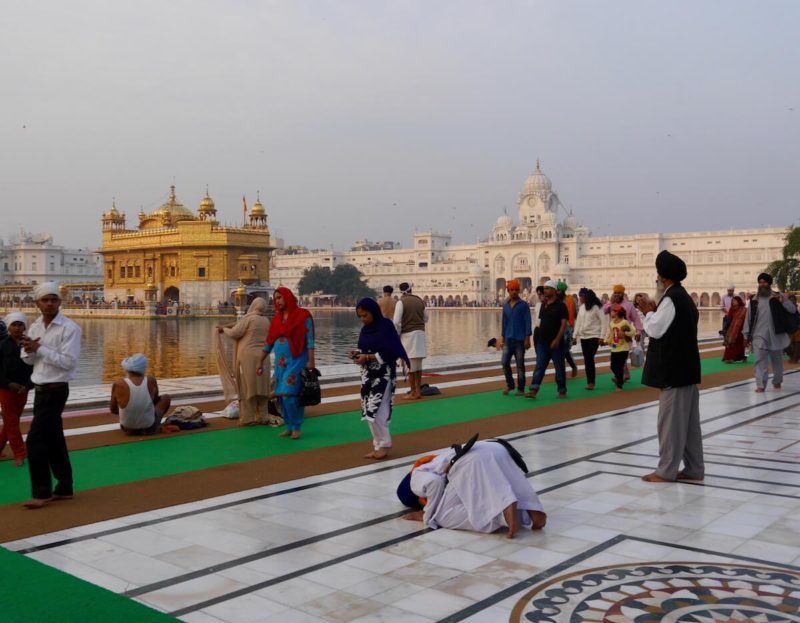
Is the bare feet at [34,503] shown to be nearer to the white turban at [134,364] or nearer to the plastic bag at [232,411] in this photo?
the white turban at [134,364]

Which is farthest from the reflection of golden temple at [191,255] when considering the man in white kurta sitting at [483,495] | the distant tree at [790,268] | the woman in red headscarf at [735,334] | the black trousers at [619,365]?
the man in white kurta sitting at [483,495]

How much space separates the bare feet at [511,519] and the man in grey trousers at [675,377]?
1.56 meters

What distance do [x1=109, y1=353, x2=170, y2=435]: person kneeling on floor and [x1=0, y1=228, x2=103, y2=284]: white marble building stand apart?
91.3 metres

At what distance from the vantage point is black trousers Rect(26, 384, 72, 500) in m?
4.52

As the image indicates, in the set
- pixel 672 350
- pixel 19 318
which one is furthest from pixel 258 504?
pixel 672 350

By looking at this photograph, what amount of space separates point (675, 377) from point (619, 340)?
5.14 m

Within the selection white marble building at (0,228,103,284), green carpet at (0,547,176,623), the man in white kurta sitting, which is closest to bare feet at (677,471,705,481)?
the man in white kurta sitting

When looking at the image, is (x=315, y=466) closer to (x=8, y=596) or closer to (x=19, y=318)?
(x=19, y=318)

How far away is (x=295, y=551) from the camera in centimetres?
376

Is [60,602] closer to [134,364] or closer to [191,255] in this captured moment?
[134,364]

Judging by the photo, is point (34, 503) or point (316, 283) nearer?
point (34, 503)

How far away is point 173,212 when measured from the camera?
179 ft

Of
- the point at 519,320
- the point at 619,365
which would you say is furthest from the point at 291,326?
the point at 619,365

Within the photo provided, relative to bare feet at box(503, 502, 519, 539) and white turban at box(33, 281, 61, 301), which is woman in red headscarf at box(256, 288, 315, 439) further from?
bare feet at box(503, 502, 519, 539)
